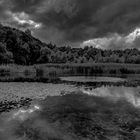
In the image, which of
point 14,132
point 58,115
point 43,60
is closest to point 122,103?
point 58,115

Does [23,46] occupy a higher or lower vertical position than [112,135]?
higher

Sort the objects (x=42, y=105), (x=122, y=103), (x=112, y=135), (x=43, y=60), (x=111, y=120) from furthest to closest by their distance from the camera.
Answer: (x=43, y=60), (x=122, y=103), (x=42, y=105), (x=111, y=120), (x=112, y=135)

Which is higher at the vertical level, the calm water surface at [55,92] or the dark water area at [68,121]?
the calm water surface at [55,92]

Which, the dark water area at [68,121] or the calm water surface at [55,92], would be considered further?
the calm water surface at [55,92]

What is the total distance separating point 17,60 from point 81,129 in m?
87.3

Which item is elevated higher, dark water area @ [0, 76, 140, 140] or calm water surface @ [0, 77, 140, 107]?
calm water surface @ [0, 77, 140, 107]

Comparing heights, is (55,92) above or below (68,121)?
above

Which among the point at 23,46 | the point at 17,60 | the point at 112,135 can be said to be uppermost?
the point at 23,46

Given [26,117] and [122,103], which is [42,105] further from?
[122,103]

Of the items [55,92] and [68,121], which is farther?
[55,92]

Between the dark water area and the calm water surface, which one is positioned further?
the calm water surface

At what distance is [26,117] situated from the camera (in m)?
12.1

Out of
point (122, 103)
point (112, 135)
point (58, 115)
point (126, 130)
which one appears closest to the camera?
point (112, 135)

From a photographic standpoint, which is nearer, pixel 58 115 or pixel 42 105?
pixel 58 115
